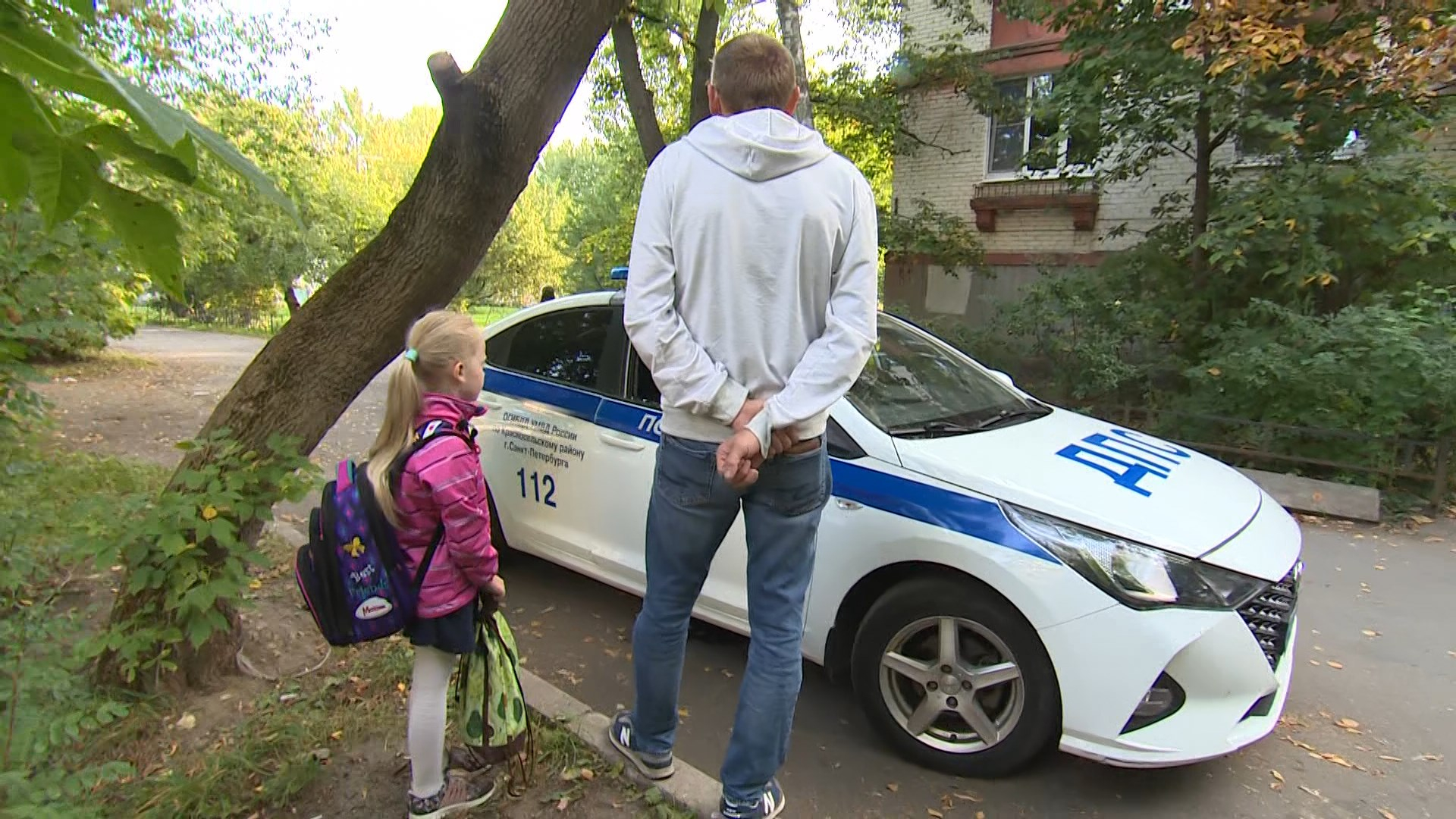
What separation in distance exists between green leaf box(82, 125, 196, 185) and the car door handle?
110 inches

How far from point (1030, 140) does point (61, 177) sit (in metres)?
12.6

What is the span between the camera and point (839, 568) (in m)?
3.04

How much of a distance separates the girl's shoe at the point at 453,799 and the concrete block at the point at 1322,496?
19.5 feet

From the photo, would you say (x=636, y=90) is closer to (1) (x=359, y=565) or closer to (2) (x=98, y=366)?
(1) (x=359, y=565)

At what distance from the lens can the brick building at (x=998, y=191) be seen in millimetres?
11125

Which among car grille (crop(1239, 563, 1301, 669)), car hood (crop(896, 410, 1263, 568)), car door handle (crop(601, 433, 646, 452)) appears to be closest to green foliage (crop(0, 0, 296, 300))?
car hood (crop(896, 410, 1263, 568))

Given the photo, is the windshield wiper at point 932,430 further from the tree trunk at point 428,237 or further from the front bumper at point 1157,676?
the tree trunk at point 428,237

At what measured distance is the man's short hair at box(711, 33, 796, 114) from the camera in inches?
84.4

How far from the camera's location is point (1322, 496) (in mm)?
6480

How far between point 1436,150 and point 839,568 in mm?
9266

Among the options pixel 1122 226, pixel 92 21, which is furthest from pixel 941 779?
pixel 1122 226

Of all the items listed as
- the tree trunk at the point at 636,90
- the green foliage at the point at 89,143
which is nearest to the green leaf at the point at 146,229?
the green foliage at the point at 89,143

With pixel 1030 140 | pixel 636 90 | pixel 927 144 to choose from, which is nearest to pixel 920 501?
pixel 636 90

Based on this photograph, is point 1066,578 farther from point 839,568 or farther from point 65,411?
point 65,411
